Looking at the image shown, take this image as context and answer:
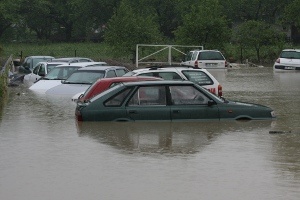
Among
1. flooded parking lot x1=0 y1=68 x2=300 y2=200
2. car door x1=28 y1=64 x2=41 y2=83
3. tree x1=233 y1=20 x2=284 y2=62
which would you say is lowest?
flooded parking lot x1=0 y1=68 x2=300 y2=200

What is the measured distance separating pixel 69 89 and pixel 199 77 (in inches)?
181

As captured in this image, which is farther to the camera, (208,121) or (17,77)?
(17,77)

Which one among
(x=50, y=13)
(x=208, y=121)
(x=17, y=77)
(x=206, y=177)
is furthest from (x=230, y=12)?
(x=206, y=177)

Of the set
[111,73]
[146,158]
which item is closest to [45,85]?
[111,73]

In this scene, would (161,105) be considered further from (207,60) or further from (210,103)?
(207,60)

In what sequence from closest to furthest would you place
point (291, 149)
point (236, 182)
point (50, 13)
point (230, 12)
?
point (236, 182)
point (291, 149)
point (230, 12)
point (50, 13)

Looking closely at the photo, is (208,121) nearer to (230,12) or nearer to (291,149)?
(291,149)

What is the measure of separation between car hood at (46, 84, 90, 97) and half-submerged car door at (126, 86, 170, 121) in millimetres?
7837

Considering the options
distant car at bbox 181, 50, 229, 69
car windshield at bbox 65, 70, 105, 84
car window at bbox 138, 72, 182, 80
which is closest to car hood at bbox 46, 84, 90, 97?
car windshield at bbox 65, 70, 105, 84

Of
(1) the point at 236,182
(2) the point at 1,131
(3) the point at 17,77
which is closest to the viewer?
(1) the point at 236,182

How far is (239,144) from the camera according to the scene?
1784cm

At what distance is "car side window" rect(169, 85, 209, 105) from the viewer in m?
20.7

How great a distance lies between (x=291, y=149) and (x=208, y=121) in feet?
13.7

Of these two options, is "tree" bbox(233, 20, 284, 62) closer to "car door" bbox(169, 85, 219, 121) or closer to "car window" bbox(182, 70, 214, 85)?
"car window" bbox(182, 70, 214, 85)
